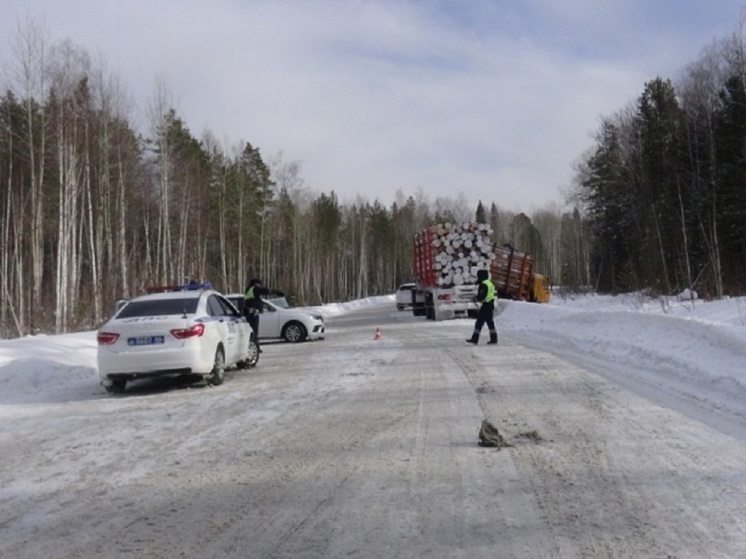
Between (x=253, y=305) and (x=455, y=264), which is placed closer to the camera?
(x=253, y=305)

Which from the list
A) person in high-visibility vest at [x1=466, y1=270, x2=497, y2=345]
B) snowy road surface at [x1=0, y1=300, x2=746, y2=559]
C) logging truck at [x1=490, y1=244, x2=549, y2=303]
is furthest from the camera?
logging truck at [x1=490, y1=244, x2=549, y2=303]

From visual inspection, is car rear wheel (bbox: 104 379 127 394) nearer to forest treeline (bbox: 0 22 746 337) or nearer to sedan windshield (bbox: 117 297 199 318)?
sedan windshield (bbox: 117 297 199 318)

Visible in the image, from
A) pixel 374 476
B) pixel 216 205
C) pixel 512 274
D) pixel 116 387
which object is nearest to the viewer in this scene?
pixel 374 476

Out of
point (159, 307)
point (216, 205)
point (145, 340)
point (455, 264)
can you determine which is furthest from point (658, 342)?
point (216, 205)

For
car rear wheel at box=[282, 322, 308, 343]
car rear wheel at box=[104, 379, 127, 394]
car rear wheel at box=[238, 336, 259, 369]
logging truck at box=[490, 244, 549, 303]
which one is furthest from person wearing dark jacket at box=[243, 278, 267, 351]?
logging truck at box=[490, 244, 549, 303]

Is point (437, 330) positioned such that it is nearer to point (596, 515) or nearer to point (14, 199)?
point (596, 515)

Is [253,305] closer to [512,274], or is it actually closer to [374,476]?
[374,476]

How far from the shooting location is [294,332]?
2308 centimetres

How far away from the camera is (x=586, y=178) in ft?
224

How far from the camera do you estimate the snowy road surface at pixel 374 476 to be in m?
4.44

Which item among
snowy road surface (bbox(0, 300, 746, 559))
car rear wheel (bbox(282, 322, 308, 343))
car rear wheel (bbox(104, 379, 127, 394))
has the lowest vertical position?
snowy road surface (bbox(0, 300, 746, 559))

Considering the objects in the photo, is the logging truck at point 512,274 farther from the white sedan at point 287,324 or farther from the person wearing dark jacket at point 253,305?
the person wearing dark jacket at point 253,305

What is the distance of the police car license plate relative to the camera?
446 inches

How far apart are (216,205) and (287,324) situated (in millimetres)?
32638
